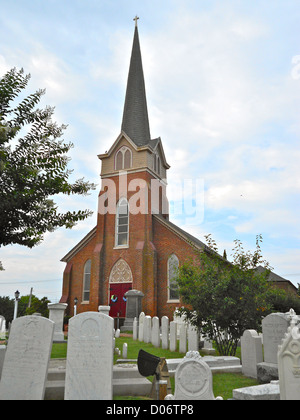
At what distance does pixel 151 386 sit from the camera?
7082 mm

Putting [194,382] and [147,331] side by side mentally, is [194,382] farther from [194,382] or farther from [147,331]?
[147,331]

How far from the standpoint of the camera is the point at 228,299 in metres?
10.9

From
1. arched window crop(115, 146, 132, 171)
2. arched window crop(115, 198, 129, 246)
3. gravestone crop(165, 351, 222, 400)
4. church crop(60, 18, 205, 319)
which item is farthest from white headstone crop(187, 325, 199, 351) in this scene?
arched window crop(115, 146, 132, 171)

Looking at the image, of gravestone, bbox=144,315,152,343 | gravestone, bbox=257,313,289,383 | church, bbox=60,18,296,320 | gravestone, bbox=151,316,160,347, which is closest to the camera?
gravestone, bbox=257,313,289,383

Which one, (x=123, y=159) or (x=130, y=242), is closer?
(x=130, y=242)

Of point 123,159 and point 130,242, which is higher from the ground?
point 123,159

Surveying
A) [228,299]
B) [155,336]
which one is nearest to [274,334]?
[228,299]

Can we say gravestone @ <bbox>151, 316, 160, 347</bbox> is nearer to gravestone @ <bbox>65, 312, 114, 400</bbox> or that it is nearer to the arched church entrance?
gravestone @ <bbox>65, 312, 114, 400</bbox>

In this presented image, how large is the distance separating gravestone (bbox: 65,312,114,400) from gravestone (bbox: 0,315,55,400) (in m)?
0.46

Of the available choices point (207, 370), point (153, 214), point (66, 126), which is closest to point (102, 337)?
point (207, 370)

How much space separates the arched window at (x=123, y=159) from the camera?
2673cm

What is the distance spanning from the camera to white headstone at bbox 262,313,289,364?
8469 millimetres

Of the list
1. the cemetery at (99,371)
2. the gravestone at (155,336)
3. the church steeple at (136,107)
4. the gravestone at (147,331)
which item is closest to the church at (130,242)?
the church steeple at (136,107)

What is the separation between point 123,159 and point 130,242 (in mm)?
6863
